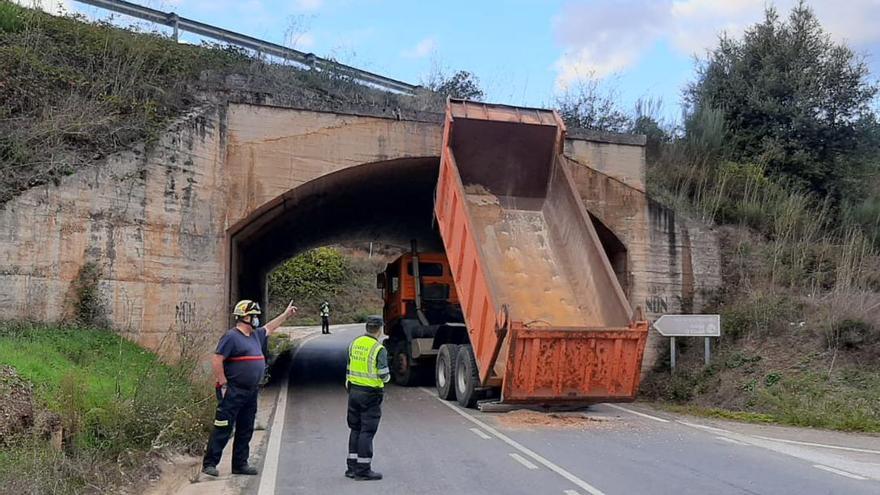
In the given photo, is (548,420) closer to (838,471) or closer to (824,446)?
(824,446)

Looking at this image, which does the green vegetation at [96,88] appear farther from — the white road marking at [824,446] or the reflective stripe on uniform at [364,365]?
the white road marking at [824,446]

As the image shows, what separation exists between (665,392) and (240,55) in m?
11.6

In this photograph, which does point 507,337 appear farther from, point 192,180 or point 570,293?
point 192,180

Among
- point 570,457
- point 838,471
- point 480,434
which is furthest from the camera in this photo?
point 480,434

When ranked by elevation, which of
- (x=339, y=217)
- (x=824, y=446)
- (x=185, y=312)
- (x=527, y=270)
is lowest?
(x=824, y=446)

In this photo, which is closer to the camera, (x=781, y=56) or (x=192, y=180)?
(x=192, y=180)

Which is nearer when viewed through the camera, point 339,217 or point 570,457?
point 570,457

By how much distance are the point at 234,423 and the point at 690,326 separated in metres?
10.1

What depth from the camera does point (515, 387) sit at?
1095cm

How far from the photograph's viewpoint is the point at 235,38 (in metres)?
18.3

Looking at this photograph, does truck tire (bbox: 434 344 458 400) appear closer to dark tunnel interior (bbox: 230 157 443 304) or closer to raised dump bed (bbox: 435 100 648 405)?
raised dump bed (bbox: 435 100 648 405)

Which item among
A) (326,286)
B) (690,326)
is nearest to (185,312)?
(690,326)

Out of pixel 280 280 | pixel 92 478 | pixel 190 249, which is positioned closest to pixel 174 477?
pixel 92 478

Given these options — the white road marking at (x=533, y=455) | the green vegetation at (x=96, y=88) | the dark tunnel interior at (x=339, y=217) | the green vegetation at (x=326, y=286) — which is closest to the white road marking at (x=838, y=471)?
the white road marking at (x=533, y=455)
